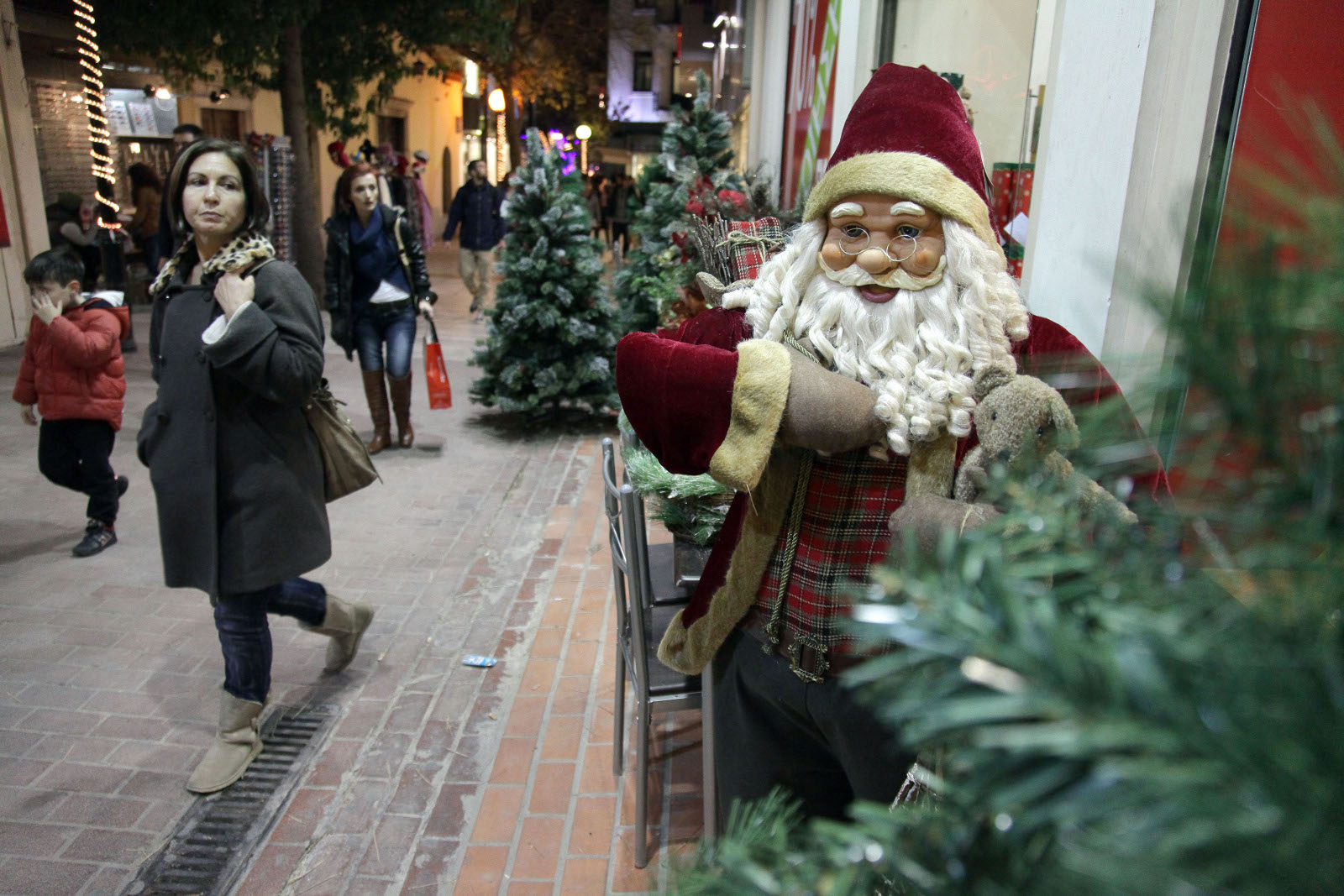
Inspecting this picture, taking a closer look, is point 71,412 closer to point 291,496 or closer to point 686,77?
point 291,496

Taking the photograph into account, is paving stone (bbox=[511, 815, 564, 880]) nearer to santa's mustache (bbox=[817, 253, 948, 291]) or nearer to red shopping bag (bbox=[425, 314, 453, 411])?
santa's mustache (bbox=[817, 253, 948, 291])

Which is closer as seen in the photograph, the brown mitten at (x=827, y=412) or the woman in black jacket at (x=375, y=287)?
the brown mitten at (x=827, y=412)

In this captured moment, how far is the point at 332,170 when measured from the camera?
19.8m

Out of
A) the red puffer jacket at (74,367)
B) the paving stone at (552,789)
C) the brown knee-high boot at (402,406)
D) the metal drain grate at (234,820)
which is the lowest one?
the metal drain grate at (234,820)

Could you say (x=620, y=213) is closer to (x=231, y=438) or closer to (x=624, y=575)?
(x=231, y=438)

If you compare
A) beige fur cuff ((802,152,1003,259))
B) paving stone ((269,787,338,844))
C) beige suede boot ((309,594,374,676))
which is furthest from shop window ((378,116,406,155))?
beige fur cuff ((802,152,1003,259))

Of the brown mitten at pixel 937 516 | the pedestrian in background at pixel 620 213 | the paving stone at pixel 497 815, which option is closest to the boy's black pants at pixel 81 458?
the paving stone at pixel 497 815

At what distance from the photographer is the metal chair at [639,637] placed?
248cm

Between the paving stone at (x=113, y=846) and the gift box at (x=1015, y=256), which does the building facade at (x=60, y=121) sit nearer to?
the paving stone at (x=113, y=846)

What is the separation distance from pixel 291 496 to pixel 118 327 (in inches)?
98.3

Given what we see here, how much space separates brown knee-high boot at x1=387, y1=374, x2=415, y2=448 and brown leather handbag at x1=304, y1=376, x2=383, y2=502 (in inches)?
136

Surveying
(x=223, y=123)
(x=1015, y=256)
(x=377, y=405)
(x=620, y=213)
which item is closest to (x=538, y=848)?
(x=1015, y=256)

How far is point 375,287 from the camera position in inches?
252

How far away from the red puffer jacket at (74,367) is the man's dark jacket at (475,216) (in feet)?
24.9
